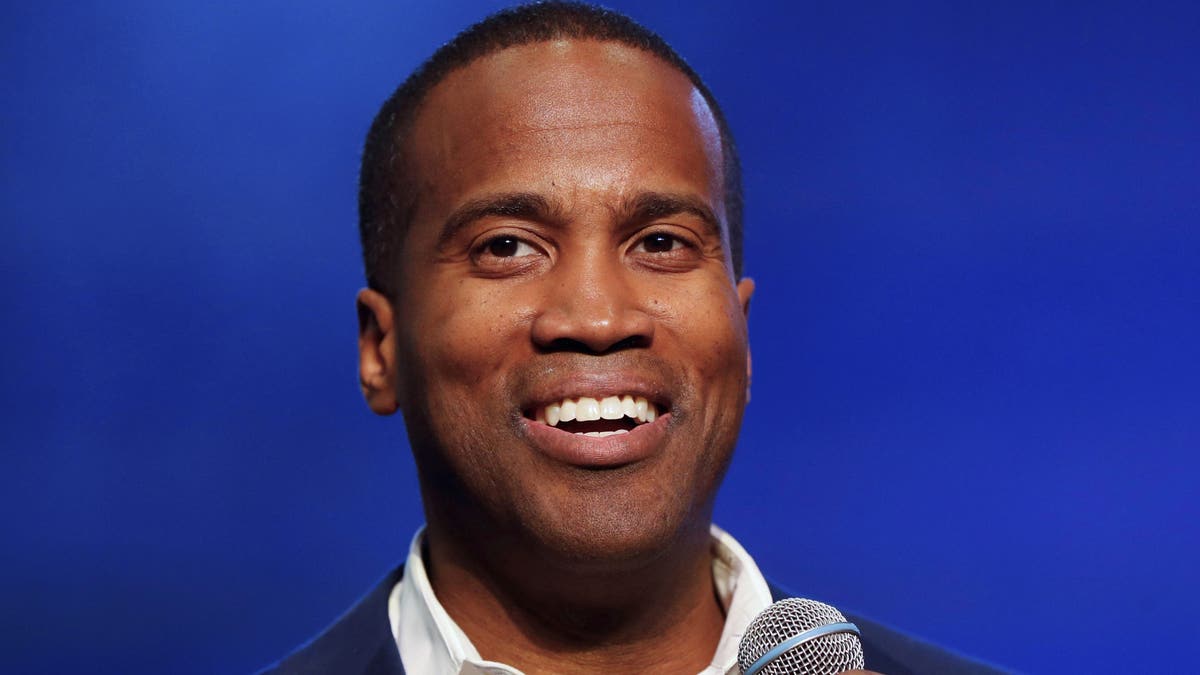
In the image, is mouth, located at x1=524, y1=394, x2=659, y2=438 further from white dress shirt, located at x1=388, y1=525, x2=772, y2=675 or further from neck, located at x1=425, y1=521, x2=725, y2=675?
white dress shirt, located at x1=388, y1=525, x2=772, y2=675

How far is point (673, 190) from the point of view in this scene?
2076 millimetres

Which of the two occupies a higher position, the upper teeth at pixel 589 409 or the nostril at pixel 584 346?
the nostril at pixel 584 346

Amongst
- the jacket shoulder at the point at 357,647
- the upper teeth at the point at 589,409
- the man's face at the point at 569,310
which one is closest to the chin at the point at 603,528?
the man's face at the point at 569,310

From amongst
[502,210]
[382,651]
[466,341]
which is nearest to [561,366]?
[466,341]

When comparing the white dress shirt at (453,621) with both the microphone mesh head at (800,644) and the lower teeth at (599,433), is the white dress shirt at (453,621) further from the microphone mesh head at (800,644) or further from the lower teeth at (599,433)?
the microphone mesh head at (800,644)

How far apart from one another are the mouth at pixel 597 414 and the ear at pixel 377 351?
1.22ft

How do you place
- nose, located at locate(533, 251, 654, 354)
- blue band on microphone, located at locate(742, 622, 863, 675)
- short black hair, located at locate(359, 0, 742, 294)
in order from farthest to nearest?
short black hair, located at locate(359, 0, 742, 294) → nose, located at locate(533, 251, 654, 354) → blue band on microphone, located at locate(742, 622, 863, 675)

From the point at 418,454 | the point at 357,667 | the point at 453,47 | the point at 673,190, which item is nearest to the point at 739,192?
the point at 673,190

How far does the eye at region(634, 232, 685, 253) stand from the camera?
6.75 ft

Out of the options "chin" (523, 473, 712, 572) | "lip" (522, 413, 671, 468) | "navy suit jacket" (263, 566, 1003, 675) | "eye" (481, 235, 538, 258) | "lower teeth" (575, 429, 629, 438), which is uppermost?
"eye" (481, 235, 538, 258)

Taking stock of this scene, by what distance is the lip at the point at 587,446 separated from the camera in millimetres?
1914

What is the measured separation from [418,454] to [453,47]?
26.2 inches

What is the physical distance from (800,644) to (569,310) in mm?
606

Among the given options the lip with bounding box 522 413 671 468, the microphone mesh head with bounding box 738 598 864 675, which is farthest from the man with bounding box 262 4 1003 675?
the microphone mesh head with bounding box 738 598 864 675
